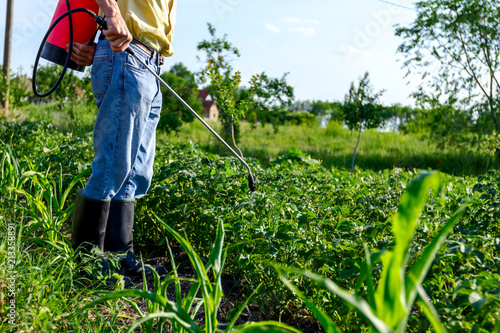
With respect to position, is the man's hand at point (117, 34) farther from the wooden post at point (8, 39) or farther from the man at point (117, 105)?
the wooden post at point (8, 39)

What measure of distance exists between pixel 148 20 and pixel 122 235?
1.12 m

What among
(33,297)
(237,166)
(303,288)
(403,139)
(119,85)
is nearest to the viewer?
(33,297)

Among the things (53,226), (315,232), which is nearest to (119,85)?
(53,226)

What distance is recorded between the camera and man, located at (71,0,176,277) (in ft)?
6.52

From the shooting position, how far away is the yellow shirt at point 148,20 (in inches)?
80.6

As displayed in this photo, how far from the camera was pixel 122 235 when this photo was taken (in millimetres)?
2270

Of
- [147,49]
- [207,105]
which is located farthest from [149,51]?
[207,105]

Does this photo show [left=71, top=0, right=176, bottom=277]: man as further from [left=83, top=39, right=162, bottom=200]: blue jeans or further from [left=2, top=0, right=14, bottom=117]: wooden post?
[left=2, top=0, right=14, bottom=117]: wooden post

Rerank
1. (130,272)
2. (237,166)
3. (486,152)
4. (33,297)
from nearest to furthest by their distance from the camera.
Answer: (33,297)
(130,272)
(237,166)
(486,152)

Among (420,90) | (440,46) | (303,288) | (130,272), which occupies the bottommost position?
(130,272)

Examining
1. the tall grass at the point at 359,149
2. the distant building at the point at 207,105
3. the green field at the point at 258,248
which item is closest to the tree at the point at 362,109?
the tall grass at the point at 359,149

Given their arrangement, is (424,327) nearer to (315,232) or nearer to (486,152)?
(315,232)

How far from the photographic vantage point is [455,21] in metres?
11.6

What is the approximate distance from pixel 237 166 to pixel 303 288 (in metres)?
1.81
